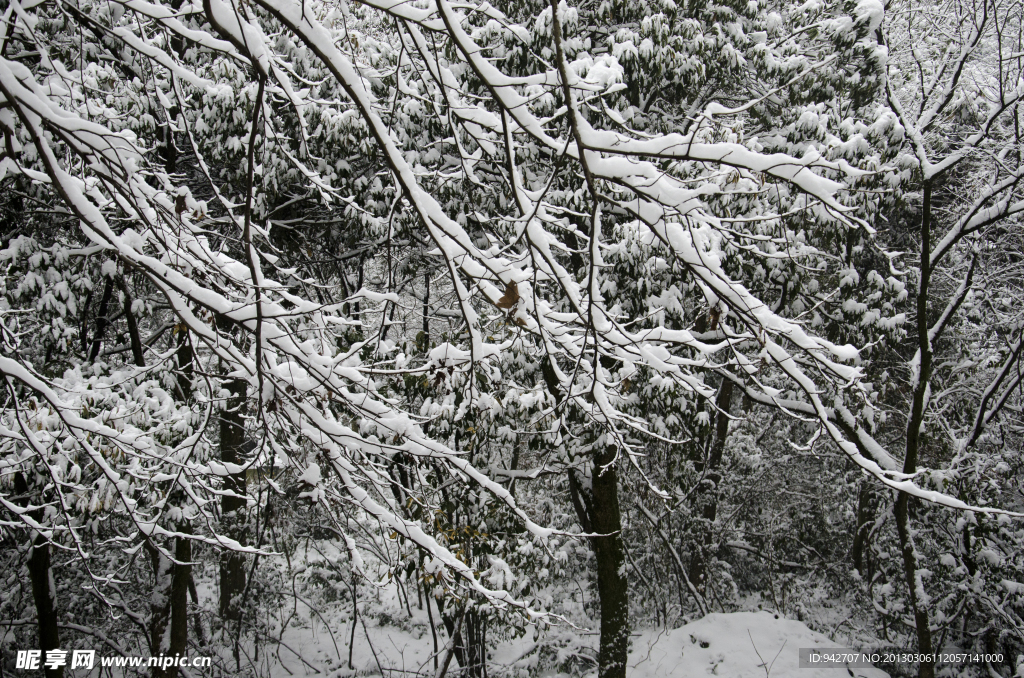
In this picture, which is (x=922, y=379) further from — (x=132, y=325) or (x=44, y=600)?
(x=44, y=600)

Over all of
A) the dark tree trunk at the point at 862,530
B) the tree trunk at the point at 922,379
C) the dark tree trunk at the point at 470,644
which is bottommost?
the dark tree trunk at the point at 470,644

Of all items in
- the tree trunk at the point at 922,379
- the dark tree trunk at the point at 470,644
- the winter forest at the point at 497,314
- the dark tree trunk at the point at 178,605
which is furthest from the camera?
the dark tree trunk at the point at 470,644

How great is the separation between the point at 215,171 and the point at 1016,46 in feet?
26.7

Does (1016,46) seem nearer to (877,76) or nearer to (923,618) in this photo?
(877,76)

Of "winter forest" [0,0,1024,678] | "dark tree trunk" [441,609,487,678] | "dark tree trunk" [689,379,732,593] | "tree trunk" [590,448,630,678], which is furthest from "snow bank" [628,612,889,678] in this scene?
"dark tree trunk" [441,609,487,678]

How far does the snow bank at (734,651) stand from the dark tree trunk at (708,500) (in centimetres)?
152

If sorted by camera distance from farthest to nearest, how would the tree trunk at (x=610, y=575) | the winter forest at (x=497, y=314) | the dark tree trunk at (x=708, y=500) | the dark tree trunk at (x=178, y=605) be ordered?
the dark tree trunk at (x=708, y=500), the tree trunk at (x=610, y=575), the dark tree trunk at (x=178, y=605), the winter forest at (x=497, y=314)

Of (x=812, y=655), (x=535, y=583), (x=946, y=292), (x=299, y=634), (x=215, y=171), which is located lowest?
(x=299, y=634)

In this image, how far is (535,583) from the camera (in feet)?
21.2

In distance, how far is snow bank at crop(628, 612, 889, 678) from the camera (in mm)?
6094

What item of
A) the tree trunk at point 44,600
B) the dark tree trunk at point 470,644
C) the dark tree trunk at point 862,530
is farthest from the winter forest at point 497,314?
the dark tree trunk at point 862,530

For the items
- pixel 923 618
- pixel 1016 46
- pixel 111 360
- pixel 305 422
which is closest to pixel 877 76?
pixel 1016 46

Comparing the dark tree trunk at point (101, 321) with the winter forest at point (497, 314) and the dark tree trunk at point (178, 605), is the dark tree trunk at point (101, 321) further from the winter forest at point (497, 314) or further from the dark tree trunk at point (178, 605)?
the dark tree trunk at point (178, 605)

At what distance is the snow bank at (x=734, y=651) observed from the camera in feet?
20.0
